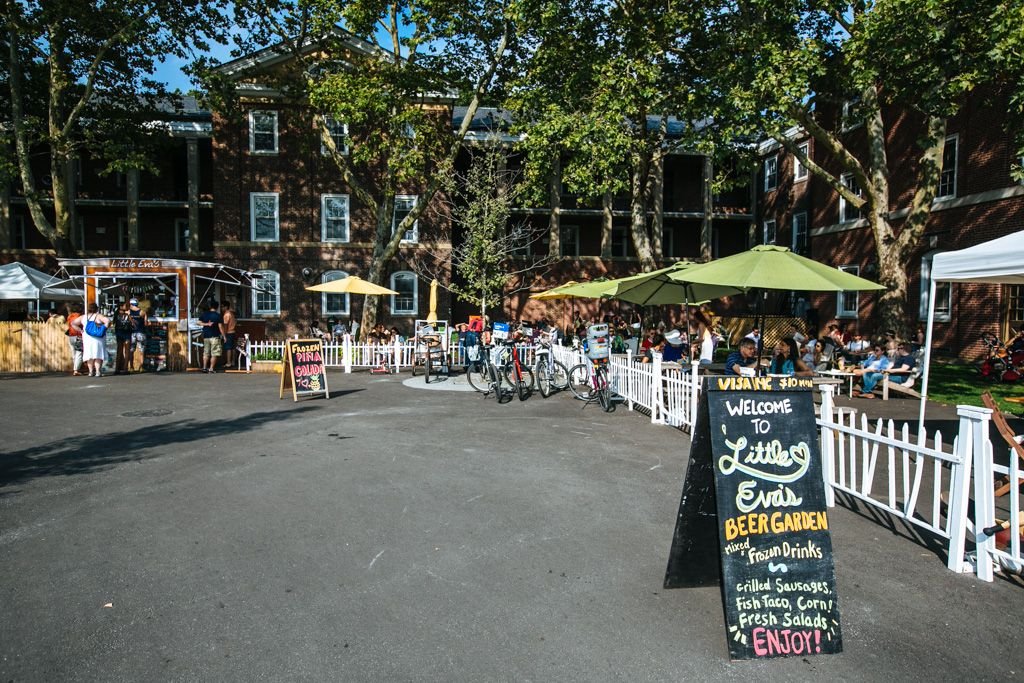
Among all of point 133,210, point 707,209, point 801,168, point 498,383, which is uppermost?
point 801,168

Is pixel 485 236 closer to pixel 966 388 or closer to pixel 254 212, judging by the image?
pixel 254 212

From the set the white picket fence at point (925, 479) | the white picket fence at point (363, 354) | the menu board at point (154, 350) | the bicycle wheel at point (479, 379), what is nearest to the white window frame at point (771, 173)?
the white picket fence at point (363, 354)

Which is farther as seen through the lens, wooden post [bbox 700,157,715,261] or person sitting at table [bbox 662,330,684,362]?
wooden post [bbox 700,157,715,261]

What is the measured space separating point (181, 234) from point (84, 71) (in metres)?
9.41

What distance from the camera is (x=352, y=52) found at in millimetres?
26219

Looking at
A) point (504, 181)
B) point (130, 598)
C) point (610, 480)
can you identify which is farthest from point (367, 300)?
point (130, 598)

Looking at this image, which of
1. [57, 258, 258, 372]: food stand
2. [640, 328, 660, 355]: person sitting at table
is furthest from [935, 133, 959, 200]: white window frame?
[57, 258, 258, 372]: food stand

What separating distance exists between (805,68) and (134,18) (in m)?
20.2

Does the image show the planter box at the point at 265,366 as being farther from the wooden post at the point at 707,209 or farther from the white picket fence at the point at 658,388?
the wooden post at the point at 707,209

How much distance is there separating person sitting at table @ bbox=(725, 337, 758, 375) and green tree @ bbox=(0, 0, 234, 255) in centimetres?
2147

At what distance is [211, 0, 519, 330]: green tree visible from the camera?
20.2 m

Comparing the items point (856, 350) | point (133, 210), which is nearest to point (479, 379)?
point (856, 350)

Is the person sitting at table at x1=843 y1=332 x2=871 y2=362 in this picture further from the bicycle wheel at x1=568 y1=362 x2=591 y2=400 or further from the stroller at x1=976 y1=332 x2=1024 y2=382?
the bicycle wheel at x1=568 y1=362 x2=591 y2=400

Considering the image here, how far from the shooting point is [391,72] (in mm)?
20875
